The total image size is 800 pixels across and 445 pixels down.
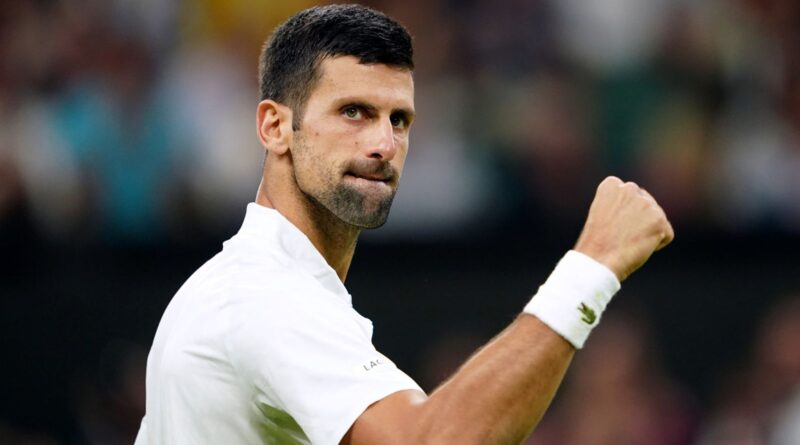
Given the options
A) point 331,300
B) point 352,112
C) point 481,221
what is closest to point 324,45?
point 352,112

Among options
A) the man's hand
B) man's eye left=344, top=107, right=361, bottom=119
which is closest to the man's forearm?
the man's hand

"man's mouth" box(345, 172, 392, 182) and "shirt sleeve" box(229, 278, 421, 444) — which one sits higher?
"man's mouth" box(345, 172, 392, 182)

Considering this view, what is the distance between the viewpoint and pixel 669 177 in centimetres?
843

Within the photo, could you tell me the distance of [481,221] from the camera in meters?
8.28

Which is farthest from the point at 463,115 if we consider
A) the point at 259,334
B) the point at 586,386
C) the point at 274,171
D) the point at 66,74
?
the point at 259,334

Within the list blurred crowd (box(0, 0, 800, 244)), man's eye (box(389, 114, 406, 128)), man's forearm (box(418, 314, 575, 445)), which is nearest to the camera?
man's forearm (box(418, 314, 575, 445))

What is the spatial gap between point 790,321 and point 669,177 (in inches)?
41.3

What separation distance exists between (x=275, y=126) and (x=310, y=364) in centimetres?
87

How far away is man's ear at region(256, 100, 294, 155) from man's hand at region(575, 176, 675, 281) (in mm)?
829

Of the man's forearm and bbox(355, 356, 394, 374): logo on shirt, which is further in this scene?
bbox(355, 356, 394, 374): logo on shirt

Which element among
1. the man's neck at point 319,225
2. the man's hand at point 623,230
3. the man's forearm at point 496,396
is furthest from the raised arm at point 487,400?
the man's neck at point 319,225

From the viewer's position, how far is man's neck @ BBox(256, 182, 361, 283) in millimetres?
3637

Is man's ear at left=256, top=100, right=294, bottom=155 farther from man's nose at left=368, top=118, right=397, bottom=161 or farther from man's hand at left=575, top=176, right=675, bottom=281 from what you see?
man's hand at left=575, top=176, right=675, bottom=281

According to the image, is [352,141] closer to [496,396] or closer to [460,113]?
[496,396]
